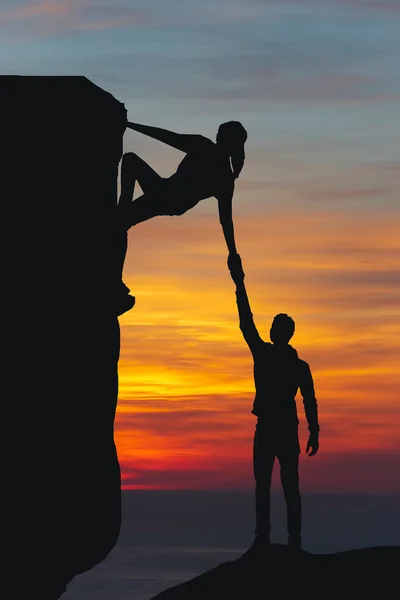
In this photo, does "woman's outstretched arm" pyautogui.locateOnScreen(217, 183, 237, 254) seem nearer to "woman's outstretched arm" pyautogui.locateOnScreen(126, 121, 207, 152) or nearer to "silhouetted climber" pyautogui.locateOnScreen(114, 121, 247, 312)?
"silhouetted climber" pyautogui.locateOnScreen(114, 121, 247, 312)

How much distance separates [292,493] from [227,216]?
3487mm

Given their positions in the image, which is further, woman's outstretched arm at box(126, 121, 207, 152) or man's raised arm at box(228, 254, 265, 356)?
woman's outstretched arm at box(126, 121, 207, 152)

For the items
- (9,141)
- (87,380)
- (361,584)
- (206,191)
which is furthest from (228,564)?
(9,141)

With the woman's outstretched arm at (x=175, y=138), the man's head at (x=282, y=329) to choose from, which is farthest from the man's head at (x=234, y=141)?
the man's head at (x=282, y=329)

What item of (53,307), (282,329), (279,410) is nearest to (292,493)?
(279,410)

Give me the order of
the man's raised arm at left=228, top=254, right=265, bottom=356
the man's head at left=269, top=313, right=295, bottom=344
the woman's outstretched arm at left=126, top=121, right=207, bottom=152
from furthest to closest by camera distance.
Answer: the woman's outstretched arm at left=126, top=121, right=207, bottom=152 < the man's head at left=269, top=313, right=295, bottom=344 < the man's raised arm at left=228, top=254, right=265, bottom=356

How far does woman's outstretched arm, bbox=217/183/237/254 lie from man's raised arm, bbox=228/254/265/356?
0.65 ft

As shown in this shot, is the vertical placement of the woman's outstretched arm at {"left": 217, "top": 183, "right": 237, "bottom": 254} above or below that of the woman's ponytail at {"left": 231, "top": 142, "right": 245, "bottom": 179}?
below

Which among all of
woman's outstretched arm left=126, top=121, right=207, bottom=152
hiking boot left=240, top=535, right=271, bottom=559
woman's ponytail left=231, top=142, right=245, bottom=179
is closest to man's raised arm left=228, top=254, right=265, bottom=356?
woman's ponytail left=231, top=142, right=245, bottom=179

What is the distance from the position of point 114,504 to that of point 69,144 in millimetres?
4708

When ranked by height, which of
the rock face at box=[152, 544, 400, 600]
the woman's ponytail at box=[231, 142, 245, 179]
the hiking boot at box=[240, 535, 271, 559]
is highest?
the woman's ponytail at box=[231, 142, 245, 179]

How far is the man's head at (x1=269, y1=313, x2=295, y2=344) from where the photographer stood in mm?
17938

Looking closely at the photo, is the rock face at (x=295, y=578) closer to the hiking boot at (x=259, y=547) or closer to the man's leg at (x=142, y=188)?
the hiking boot at (x=259, y=547)

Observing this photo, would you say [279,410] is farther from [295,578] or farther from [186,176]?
[186,176]
